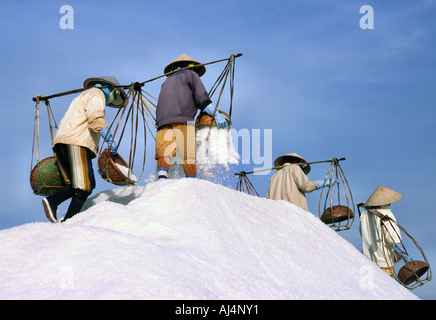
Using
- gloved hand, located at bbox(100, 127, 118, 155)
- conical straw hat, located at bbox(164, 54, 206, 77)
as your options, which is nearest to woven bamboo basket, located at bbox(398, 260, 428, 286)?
conical straw hat, located at bbox(164, 54, 206, 77)

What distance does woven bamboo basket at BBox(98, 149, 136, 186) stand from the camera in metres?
4.92

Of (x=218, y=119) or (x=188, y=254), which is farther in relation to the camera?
(x=218, y=119)

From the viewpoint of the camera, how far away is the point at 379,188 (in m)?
6.70

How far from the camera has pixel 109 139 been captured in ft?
16.4

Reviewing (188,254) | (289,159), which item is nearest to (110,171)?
(188,254)

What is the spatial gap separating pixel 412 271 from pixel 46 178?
4210 millimetres

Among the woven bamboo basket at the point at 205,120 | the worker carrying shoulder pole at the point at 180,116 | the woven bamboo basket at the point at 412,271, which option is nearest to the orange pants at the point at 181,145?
the worker carrying shoulder pole at the point at 180,116

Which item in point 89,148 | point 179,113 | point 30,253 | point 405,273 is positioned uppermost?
point 179,113

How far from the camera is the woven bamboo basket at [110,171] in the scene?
4.92 m

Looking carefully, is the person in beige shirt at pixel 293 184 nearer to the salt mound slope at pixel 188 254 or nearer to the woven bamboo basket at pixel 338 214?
the woven bamboo basket at pixel 338 214

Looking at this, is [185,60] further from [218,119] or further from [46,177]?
[46,177]

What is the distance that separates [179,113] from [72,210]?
1.44 meters
